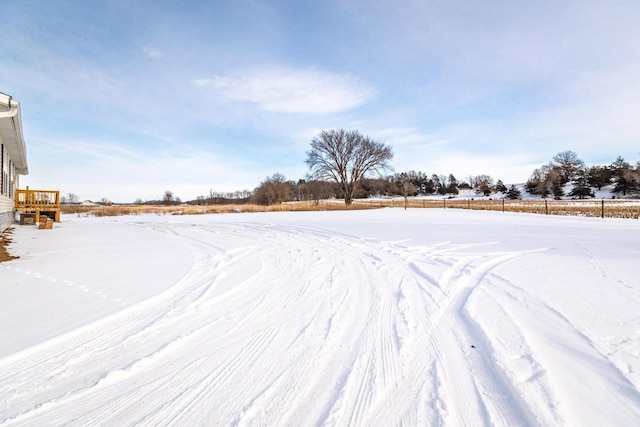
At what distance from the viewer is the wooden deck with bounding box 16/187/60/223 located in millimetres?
15105

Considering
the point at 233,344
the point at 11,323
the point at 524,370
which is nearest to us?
the point at 524,370

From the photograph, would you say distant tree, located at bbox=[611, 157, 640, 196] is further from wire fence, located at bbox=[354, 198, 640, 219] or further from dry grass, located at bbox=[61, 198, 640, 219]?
dry grass, located at bbox=[61, 198, 640, 219]

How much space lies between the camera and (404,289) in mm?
4238

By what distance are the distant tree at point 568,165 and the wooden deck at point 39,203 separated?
9446 centimetres

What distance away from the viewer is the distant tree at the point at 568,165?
74.6 metres

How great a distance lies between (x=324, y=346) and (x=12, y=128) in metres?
14.1

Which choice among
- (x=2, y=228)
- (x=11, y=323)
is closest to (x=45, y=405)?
(x=11, y=323)

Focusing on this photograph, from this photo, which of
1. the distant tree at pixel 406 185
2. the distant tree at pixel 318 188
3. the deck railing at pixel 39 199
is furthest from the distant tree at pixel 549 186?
the deck railing at pixel 39 199

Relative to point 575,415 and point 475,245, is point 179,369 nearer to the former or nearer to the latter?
point 575,415

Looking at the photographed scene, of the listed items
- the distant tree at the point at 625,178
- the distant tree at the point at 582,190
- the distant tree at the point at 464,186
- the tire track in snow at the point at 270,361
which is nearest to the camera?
the tire track in snow at the point at 270,361

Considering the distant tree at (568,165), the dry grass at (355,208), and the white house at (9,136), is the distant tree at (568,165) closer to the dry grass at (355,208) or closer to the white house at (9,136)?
the dry grass at (355,208)

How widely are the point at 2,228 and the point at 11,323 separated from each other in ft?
37.4

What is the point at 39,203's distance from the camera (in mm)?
15766

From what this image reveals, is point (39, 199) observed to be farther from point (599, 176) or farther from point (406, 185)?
point (599, 176)
